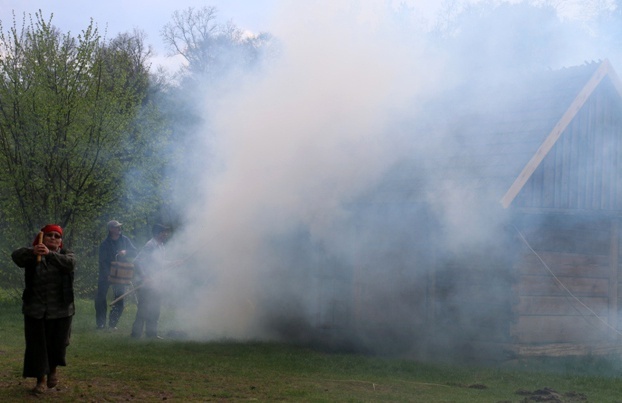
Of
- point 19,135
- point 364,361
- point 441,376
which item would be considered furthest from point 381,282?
point 19,135

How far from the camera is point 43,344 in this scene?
26.8ft

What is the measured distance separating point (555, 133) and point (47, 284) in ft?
24.6

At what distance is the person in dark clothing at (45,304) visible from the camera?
26.7 feet

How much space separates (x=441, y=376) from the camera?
417 inches

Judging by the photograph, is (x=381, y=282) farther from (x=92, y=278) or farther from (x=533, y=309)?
(x=92, y=278)

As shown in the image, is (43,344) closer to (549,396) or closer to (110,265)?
(549,396)

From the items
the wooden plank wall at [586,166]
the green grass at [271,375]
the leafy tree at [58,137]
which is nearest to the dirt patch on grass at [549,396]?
the green grass at [271,375]

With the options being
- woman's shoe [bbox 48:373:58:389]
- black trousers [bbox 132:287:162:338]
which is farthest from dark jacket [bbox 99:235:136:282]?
woman's shoe [bbox 48:373:58:389]

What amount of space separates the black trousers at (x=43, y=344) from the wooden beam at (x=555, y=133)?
6.02 m

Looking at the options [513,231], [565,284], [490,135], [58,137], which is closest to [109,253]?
[58,137]

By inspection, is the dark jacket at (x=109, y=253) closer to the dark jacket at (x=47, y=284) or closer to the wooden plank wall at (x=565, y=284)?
the dark jacket at (x=47, y=284)

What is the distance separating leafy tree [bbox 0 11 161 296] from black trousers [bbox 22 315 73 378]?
10.5 m

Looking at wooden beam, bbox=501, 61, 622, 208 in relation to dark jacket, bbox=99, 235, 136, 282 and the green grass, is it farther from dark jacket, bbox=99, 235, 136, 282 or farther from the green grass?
dark jacket, bbox=99, 235, 136, 282

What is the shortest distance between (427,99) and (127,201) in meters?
8.72
